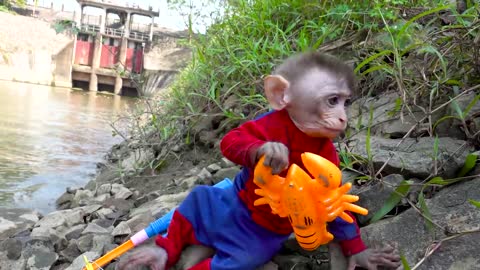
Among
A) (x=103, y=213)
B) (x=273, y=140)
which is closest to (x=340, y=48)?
(x=103, y=213)

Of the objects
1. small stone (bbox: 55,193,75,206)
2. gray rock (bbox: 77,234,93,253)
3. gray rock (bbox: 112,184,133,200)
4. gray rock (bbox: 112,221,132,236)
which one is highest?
gray rock (bbox: 112,221,132,236)

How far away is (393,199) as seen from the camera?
190cm

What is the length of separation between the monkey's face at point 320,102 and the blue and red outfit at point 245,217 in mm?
64

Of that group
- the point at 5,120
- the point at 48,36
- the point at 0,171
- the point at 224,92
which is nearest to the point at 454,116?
the point at 224,92

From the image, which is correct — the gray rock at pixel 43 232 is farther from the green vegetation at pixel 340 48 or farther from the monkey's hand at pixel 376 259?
the monkey's hand at pixel 376 259

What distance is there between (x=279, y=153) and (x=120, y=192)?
7.70 feet

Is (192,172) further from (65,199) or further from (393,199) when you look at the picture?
(393,199)

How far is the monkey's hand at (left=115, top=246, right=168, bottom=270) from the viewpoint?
6.24 ft

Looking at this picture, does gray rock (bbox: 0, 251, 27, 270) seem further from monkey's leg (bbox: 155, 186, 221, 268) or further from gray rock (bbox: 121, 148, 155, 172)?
gray rock (bbox: 121, 148, 155, 172)

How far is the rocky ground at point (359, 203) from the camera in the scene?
5.72 feet

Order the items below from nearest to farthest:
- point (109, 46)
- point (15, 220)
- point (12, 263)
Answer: point (12, 263) < point (15, 220) < point (109, 46)

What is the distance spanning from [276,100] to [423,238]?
2.22 feet

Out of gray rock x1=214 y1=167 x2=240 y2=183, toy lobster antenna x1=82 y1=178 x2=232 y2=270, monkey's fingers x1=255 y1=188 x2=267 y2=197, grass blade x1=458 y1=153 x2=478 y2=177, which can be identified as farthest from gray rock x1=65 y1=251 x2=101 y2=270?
grass blade x1=458 y1=153 x2=478 y2=177

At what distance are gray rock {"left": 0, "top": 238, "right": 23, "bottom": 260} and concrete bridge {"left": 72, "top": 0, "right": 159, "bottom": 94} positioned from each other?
76.7 feet
